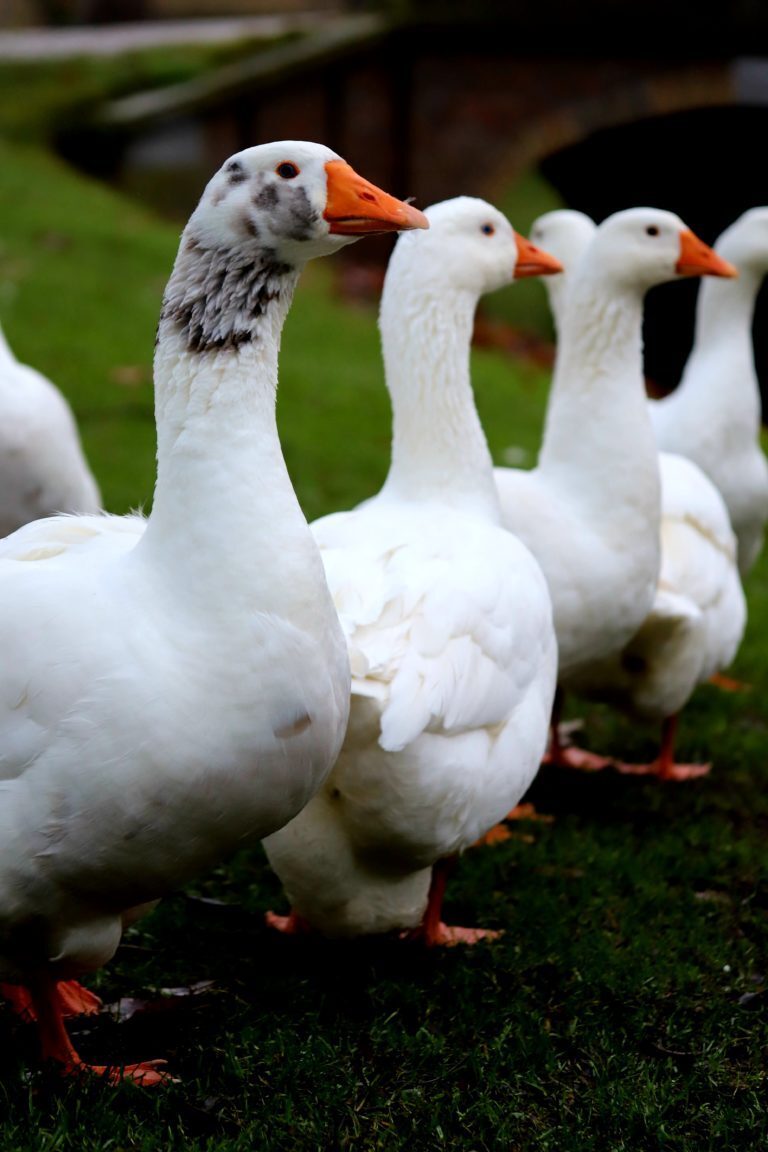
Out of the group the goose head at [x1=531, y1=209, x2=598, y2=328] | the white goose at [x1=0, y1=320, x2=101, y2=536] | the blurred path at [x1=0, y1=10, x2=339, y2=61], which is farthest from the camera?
the blurred path at [x1=0, y1=10, x2=339, y2=61]

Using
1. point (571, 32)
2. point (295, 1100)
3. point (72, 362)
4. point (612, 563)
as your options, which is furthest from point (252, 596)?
point (571, 32)

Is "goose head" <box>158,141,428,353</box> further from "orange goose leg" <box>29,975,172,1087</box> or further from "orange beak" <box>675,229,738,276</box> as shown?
"orange beak" <box>675,229,738,276</box>

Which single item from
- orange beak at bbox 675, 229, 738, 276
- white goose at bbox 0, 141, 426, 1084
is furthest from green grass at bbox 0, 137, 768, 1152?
orange beak at bbox 675, 229, 738, 276

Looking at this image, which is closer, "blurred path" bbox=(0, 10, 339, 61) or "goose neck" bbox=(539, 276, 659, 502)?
"goose neck" bbox=(539, 276, 659, 502)

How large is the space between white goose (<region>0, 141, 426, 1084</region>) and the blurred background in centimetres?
1147

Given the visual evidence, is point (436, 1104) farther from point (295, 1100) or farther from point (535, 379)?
point (535, 379)

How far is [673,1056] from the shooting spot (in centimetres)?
324

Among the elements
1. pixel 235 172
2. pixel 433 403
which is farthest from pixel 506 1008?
pixel 235 172

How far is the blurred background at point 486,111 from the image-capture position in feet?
45.4

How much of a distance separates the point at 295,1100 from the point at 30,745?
1.02 m

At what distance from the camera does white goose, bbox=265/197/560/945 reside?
125 inches

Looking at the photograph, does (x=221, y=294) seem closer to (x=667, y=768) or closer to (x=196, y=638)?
(x=196, y=638)

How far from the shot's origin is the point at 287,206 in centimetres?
264

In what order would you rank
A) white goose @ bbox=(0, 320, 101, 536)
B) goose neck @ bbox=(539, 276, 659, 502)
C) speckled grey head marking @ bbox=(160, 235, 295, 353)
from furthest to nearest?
white goose @ bbox=(0, 320, 101, 536) < goose neck @ bbox=(539, 276, 659, 502) < speckled grey head marking @ bbox=(160, 235, 295, 353)
